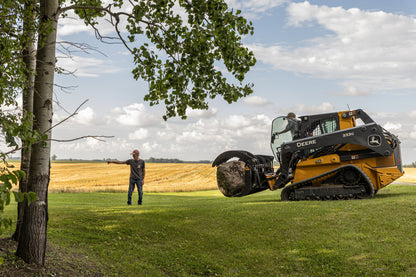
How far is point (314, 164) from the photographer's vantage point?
12430 mm

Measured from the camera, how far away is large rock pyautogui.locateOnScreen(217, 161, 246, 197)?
13438mm

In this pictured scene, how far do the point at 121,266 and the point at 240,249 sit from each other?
2.70 metres

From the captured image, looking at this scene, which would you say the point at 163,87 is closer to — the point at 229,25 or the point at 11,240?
the point at 229,25

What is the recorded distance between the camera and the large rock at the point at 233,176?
44.1 feet

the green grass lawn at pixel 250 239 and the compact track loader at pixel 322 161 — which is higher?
the compact track loader at pixel 322 161

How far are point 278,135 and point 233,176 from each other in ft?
7.49

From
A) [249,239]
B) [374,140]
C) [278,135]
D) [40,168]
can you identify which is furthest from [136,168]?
[374,140]

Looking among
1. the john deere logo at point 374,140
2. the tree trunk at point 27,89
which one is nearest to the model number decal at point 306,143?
the john deere logo at point 374,140

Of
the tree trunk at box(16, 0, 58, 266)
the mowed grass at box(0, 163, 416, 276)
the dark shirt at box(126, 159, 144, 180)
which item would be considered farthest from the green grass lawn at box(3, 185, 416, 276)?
the dark shirt at box(126, 159, 144, 180)

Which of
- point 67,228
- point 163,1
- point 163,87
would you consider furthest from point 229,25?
point 67,228

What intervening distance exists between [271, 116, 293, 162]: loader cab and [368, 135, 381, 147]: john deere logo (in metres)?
2.77

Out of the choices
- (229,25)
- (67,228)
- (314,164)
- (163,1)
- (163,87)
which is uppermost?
(163,1)

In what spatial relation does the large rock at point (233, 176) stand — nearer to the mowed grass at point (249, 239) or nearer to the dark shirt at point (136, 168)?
the mowed grass at point (249, 239)

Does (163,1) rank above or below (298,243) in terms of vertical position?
above
